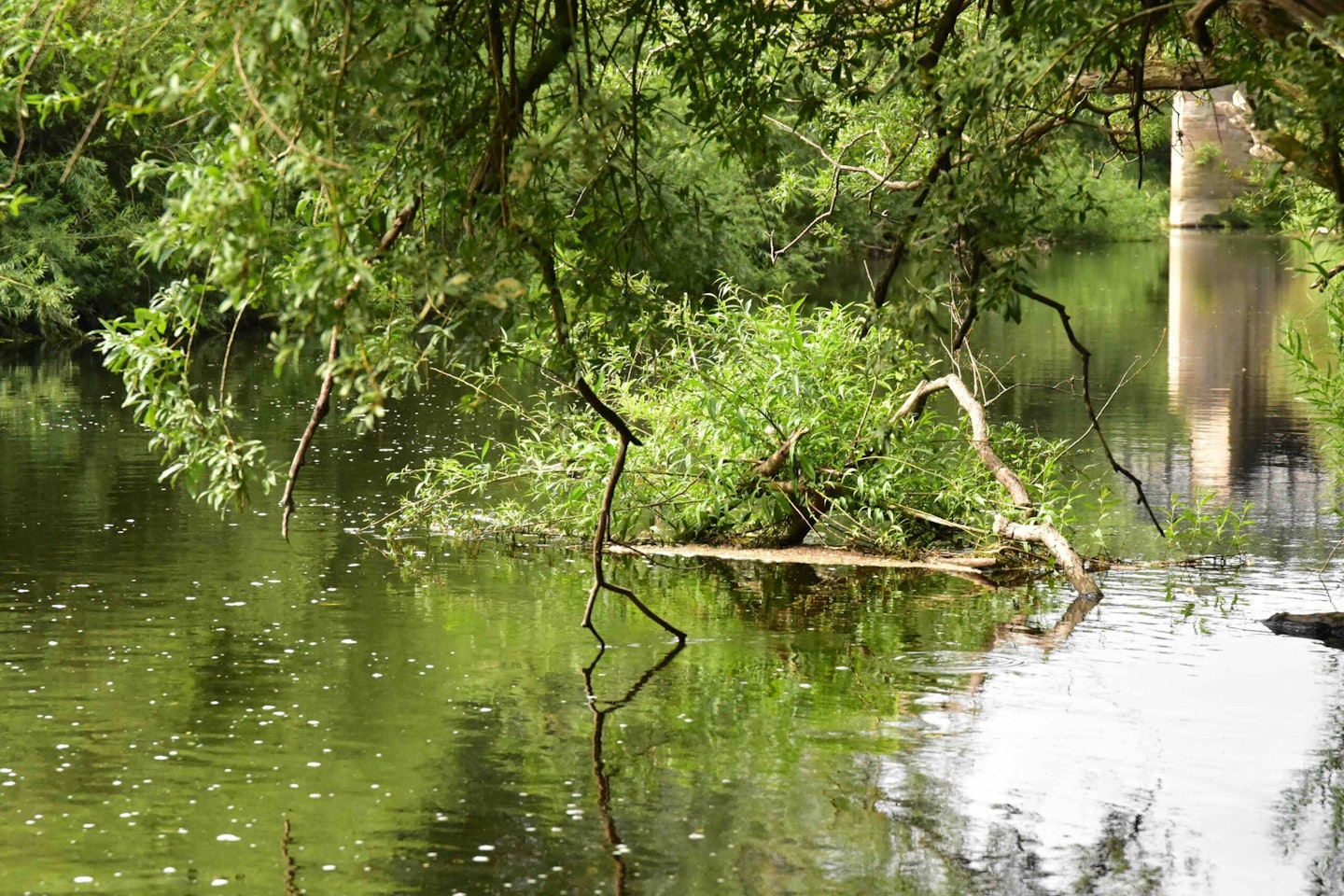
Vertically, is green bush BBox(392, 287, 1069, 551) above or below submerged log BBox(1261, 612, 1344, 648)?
above

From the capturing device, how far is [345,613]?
12195 mm

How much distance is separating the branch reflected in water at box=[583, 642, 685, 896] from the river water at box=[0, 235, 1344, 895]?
30mm

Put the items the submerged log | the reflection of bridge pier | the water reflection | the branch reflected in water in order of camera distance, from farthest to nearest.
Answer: the reflection of bridge pier → the water reflection → the submerged log → the branch reflected in water

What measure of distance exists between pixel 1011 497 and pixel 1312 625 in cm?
279

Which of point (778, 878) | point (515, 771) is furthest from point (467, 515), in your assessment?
point (778, 878)

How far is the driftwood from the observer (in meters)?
12.8

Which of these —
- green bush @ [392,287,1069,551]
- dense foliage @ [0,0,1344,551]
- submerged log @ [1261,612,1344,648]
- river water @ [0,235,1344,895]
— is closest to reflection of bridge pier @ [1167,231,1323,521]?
river water @ [0,235,1344,895]

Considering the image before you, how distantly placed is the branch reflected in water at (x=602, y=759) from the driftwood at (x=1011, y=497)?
321 centimetres

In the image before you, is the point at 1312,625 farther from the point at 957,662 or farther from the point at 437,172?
the point at 437,172

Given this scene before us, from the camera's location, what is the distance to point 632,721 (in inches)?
374

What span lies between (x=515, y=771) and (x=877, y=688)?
2560 mm

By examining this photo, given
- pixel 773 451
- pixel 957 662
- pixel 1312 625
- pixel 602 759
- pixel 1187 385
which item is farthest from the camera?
pixel 1187 385

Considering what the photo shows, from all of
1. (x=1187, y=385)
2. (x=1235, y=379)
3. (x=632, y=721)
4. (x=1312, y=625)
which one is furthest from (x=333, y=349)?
(x=1235, y=379)

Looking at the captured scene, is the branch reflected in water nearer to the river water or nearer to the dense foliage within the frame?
the river water
